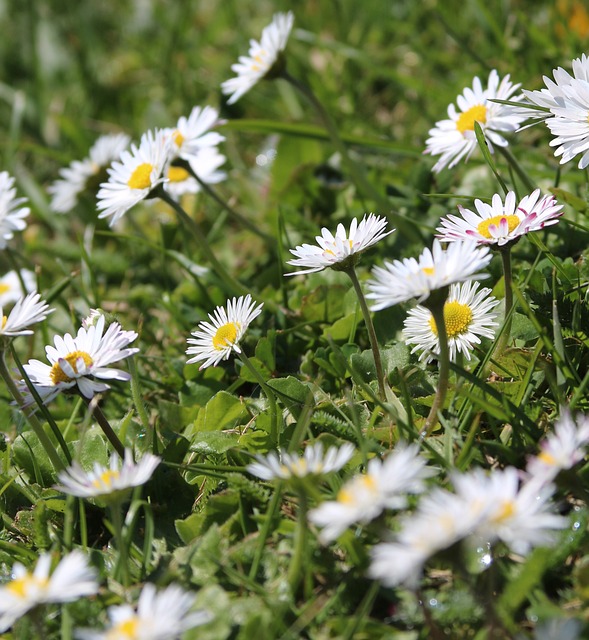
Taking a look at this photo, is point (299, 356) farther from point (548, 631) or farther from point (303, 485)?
point (548, 631)

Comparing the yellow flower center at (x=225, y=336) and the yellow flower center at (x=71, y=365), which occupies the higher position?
the yellow flower center at (x=225, y=336)

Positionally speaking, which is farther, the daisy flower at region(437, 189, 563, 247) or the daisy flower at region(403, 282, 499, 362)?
the daisy flower at region(403, 282, 499, 362)

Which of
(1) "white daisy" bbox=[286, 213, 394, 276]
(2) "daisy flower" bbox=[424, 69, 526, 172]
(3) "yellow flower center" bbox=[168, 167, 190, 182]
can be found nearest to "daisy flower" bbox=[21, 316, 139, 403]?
(1) "white daisy" bbox=[286, 213, 394, 276]

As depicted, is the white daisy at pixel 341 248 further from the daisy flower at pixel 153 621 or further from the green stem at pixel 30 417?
the daisy flower at pixel 153 621

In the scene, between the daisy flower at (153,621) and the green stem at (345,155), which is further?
the green stem at (345,155)

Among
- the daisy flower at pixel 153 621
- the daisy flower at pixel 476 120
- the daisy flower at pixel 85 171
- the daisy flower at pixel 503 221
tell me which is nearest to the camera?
the daisy flower at pixel 153 621

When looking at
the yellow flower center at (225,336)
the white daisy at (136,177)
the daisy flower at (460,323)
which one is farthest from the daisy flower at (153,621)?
the white daisy at (136,177)

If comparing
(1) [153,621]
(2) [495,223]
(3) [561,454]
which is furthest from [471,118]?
(1) [153,621]

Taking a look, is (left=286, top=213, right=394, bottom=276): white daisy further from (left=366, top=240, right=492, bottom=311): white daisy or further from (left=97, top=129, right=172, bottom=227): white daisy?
(left=97, top=129, right=172, bottom=227): white daisy
